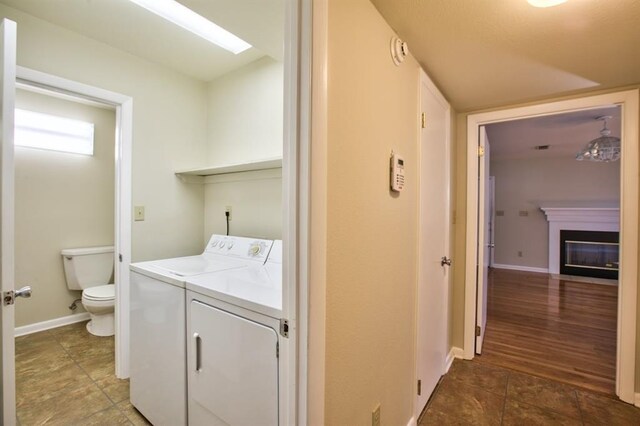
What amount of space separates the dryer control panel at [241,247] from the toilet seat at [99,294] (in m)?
1.29

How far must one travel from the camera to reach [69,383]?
6.70 ft

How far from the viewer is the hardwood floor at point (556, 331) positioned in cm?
230

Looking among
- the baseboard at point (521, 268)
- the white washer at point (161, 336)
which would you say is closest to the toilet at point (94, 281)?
the white washer at point (161, 336)

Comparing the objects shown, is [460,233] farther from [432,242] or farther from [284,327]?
[284,327]

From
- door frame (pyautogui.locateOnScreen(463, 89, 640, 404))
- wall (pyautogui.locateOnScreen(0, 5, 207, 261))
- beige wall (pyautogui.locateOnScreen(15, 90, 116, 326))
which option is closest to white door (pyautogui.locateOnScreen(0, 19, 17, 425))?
wall (pyautogui.locateOnScreen(0, 5, 207, 261))

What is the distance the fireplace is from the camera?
519cm

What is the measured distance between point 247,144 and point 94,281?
2396 mm

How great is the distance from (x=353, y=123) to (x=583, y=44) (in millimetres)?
1357

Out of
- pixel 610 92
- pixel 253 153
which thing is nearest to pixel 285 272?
pixel 253 153

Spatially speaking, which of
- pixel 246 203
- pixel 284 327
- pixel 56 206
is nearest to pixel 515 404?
pixel 284 327

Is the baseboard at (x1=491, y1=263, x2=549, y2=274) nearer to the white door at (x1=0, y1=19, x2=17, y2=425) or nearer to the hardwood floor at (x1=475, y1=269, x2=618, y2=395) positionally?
the hardwood floor at (x1=475, y1=269, x2=618, y2=395)

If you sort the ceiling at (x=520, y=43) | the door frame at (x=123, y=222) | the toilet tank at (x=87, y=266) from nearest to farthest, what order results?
the ceiling at (x=520, y=43) → the door frame at (x=123, y=222) → the toilet tank at (x=87, y=266)

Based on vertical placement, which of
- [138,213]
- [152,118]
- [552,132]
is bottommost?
[138,213]

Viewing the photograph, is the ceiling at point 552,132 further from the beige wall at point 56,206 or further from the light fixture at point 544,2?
the beige wall at point 56,206
